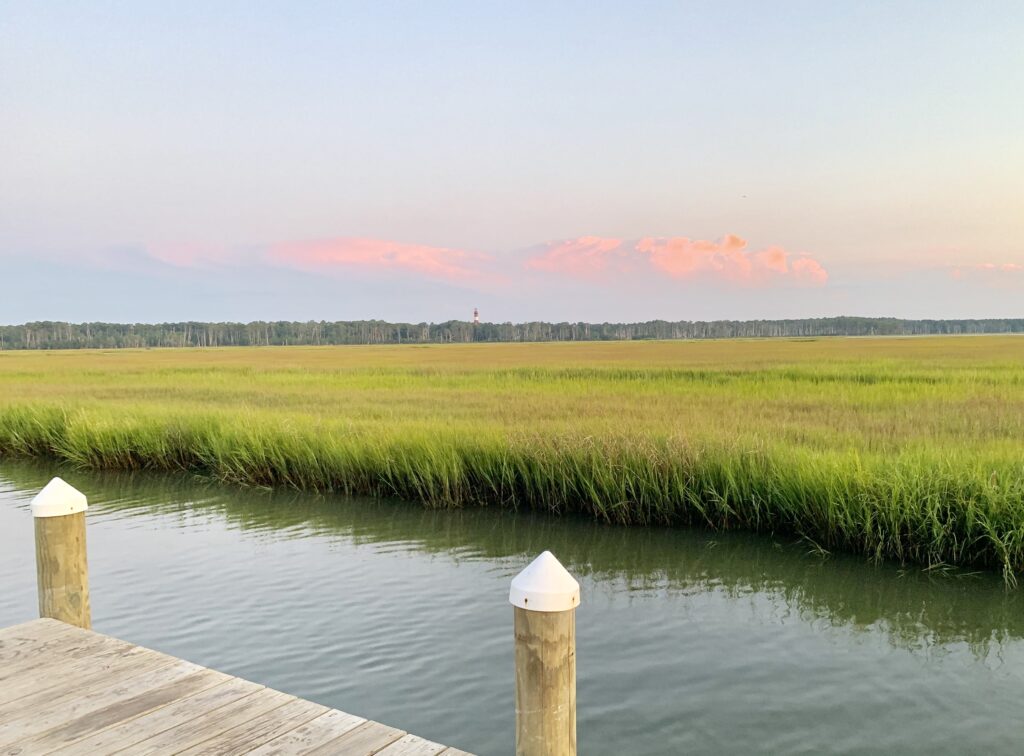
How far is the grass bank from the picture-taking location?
8977mm

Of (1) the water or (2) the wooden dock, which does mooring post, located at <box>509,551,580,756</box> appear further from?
(1) the water

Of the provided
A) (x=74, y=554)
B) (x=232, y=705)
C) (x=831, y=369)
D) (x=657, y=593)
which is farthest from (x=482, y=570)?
(x=831, y=369)

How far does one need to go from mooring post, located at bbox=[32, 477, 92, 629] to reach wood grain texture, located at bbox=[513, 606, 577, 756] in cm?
362

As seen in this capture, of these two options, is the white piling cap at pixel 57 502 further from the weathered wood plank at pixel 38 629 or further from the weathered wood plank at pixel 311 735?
the weathered wood plank at pixel 311 735

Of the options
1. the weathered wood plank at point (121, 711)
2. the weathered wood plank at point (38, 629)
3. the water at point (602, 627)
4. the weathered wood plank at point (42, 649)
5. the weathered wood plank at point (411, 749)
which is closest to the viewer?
the weathered wood plank at point (411, 749)

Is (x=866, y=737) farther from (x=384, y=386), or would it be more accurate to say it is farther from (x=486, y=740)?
(x=384, y=386)

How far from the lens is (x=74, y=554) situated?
17.8ft

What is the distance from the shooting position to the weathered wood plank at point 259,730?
351cm

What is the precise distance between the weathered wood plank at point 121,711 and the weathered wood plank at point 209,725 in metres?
0.29

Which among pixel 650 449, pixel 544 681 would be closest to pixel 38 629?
pixel 544 681

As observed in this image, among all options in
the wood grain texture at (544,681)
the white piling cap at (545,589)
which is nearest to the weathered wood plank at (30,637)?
the wood grain texture at (544,681)

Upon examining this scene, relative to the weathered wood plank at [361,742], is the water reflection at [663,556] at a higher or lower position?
lower

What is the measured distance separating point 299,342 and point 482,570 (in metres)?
155

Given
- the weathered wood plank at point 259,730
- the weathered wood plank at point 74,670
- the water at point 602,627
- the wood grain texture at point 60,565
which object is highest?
the wood grain texture at point 60,565
